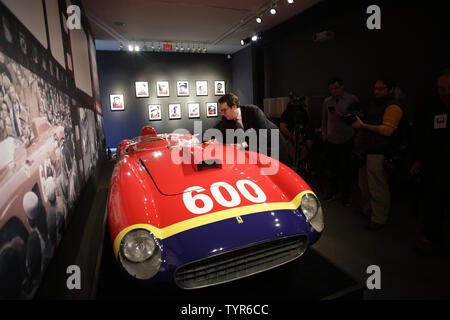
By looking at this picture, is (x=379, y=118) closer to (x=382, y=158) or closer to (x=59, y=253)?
(x=382, y=158)

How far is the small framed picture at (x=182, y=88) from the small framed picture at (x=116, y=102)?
192 centimetres

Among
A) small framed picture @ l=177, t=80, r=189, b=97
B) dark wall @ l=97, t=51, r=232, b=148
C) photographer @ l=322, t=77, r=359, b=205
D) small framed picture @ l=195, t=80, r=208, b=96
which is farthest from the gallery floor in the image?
small framed picture @ l=195, t=80, r=208, b=96

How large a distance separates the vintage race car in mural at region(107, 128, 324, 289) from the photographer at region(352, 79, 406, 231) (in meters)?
1.32

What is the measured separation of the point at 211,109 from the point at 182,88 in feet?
4.29

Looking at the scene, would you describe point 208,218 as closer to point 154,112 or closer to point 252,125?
point 252,125

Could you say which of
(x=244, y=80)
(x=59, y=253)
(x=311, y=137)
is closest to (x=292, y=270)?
(x=59, y=253)

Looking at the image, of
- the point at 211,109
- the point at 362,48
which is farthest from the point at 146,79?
the point at 362,48

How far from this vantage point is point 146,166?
5.95ft

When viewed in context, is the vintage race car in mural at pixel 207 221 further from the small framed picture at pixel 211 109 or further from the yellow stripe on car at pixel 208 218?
the small framed picture at pixel 211 109

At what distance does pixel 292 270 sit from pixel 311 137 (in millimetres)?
3538

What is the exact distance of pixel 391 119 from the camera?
92.7 inches

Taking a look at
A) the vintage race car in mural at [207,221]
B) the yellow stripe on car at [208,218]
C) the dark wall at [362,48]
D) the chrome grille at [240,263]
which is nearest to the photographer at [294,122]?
the dark wall at [362,48]

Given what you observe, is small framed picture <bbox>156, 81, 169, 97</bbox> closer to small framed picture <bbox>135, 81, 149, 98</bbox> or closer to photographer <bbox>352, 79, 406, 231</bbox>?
small framed picture <bbox>135, 81, 149, 98</bbox>

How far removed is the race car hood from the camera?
154 centimetres
